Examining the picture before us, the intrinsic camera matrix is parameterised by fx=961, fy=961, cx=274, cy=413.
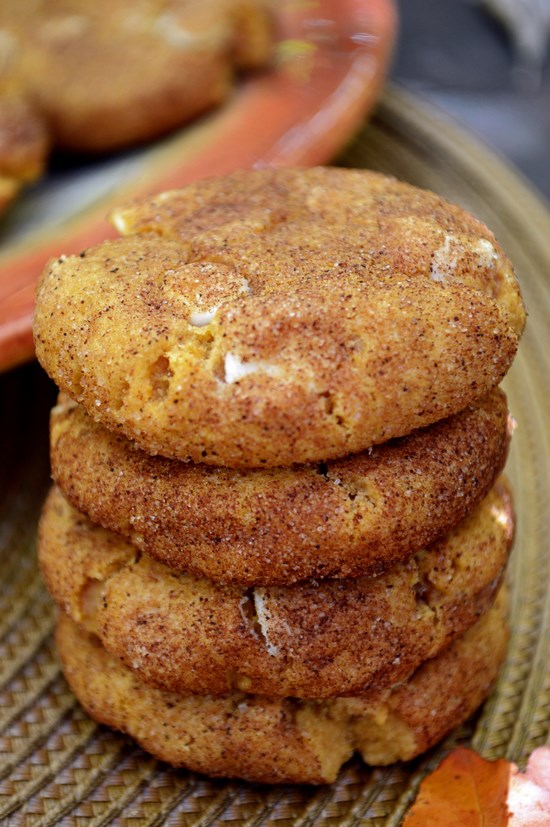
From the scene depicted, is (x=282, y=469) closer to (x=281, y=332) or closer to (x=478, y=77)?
(x=281, y=332)

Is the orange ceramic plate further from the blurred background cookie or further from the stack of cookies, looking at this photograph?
the stack of cookies

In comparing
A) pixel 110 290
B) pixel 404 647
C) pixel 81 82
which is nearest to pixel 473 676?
pixel 404 647

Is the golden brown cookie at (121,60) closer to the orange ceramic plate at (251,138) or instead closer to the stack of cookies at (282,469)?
the orange ceramic plate at (251,138)

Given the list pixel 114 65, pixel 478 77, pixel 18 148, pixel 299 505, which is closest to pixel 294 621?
pixel 299 505

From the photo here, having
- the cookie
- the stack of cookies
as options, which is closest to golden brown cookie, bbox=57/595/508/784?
the stack of cookies

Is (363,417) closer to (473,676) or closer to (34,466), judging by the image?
(473,676)

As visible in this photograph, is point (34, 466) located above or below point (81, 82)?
below
